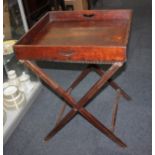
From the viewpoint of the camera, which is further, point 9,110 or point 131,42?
point 131,42

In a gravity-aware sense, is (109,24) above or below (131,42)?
above

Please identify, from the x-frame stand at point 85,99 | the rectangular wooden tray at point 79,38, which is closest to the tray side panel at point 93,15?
the rectangular wooden tray at point 79,38

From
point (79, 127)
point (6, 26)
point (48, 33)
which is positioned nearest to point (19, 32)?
point (6, 26)

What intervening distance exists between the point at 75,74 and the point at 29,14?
0.70 metres

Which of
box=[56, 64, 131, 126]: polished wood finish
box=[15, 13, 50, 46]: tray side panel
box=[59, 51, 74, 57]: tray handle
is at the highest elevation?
box=[15, 13, 50, 46]: tray side panel

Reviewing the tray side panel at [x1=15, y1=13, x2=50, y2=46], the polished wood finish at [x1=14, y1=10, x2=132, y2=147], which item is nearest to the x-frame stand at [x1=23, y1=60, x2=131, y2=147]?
the polished wood finish at [x1=14, y1=10, x2=132, y2=147]

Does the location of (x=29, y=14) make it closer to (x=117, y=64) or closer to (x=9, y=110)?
(x=9, y=110)

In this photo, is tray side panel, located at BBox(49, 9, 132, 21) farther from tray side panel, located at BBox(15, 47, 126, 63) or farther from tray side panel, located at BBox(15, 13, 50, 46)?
tray side panel, located at BBox(15, 47, 126, 63)

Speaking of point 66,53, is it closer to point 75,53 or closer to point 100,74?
Answer: point 75,53

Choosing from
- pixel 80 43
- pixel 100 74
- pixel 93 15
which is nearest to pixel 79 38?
pixel 80 43

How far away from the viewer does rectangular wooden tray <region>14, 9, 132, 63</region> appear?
1084 mm

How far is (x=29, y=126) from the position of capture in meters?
1.67

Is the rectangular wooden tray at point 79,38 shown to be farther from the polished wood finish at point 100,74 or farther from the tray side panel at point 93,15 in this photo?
the polished wood finish at point 100,74

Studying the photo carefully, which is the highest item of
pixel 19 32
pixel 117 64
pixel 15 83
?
pixel 117 64
